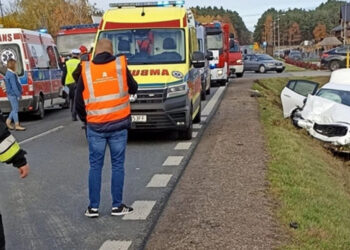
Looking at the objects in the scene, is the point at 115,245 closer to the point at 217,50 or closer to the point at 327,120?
the point at 327,120

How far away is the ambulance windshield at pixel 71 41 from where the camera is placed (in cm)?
2448

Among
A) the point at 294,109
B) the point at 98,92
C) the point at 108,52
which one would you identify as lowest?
the point at 294,109

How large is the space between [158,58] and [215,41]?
51.9 ft

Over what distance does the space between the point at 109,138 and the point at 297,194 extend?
8.00 feet

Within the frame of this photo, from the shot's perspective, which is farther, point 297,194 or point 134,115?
point 134,115

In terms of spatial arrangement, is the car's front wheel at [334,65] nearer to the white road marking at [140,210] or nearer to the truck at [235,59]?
the truck at [235,59]

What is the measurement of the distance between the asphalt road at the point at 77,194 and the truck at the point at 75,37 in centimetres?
1289

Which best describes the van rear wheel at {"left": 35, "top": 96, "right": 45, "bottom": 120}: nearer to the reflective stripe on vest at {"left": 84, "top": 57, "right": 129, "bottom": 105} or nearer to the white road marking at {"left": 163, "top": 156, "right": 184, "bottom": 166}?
the white road marking at {"left": 163, "top": 156, "right": 184, "bottom": 166}

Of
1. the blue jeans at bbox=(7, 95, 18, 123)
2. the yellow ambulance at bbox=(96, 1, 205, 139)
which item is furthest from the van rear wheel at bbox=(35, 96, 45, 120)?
the yellow ambulance at bbox=(96, 1, 205, 139)

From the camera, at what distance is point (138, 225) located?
5730mm

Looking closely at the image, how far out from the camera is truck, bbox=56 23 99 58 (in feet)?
80.1

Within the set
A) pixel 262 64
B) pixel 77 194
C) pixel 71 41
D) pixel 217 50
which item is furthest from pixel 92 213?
pixel 262 64

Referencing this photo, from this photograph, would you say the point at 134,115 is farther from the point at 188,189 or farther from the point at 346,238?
the point at 346,238

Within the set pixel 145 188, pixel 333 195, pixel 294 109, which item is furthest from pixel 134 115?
pixel 294 109
